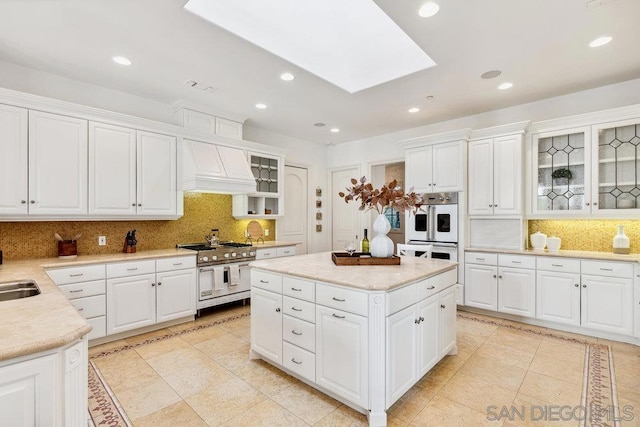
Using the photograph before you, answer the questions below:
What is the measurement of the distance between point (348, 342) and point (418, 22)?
2.40 meters

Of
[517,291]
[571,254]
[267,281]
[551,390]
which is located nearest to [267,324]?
[267,281]

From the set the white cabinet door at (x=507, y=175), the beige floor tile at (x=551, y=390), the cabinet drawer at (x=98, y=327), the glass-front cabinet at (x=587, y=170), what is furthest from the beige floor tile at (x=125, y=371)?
the glass-front cabinet at (x=587, y=170)

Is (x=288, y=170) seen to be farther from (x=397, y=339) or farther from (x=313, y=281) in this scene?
(x=397, y=339)

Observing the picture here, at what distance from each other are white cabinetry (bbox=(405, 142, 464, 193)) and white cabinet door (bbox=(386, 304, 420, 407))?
2.67m

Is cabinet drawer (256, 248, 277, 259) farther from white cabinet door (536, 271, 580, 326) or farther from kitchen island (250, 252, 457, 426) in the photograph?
white cabinet door (536, 271, 580, 326)

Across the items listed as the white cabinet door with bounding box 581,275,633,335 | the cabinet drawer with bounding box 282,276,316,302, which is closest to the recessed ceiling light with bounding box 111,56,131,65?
the cabinet drawer with bounding box 282,276,316,302

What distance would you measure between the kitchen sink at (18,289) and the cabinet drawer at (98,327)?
1.09 metres

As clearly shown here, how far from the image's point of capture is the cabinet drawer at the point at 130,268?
3.21 m

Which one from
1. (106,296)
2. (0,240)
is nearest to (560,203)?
(106,296)

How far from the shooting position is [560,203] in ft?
12.4

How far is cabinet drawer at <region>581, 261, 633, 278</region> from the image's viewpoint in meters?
3.15

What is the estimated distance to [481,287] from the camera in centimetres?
405

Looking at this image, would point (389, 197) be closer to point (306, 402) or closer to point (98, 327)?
point (306, 402)

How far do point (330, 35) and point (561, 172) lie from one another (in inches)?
125
